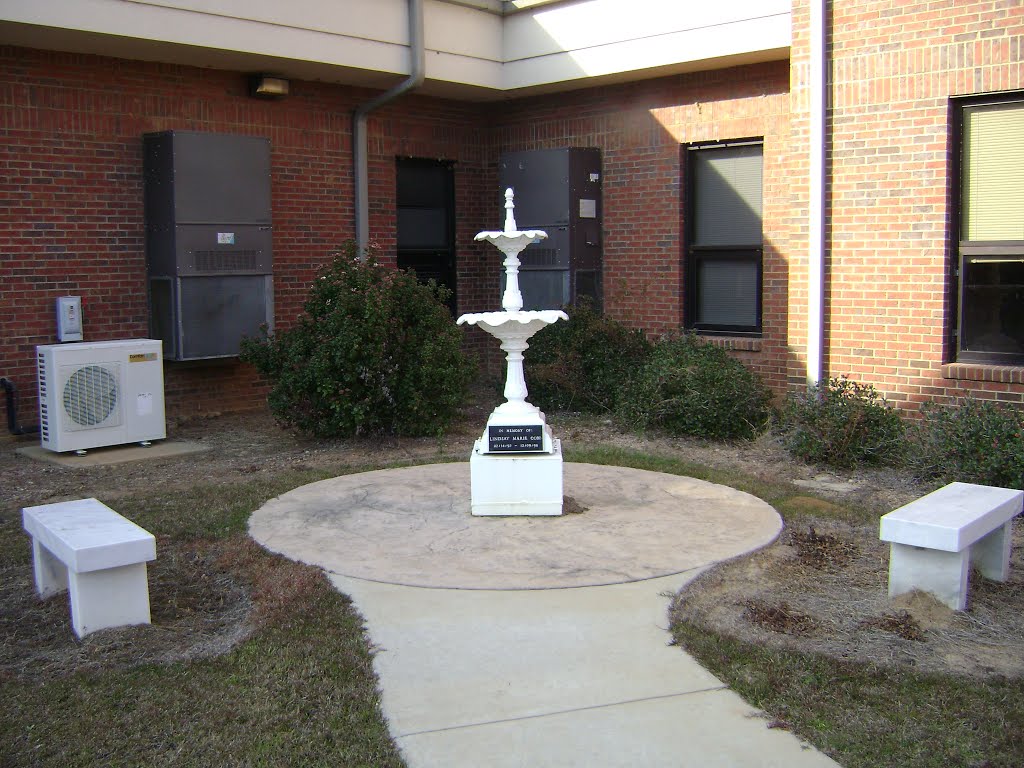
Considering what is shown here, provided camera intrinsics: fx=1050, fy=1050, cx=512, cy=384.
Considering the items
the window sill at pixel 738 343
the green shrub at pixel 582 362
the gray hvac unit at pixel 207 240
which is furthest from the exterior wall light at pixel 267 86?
the window sill at pixel 738 343

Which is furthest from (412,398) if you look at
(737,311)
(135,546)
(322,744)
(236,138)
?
(322,744)

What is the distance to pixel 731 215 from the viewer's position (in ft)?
37.7

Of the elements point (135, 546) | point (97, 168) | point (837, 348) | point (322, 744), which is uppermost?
point (97, 168)

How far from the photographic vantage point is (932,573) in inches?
207

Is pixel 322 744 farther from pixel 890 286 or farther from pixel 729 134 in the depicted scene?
pixel 729 134

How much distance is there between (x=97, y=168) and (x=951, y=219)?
7920 mm

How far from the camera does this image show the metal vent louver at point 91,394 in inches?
365

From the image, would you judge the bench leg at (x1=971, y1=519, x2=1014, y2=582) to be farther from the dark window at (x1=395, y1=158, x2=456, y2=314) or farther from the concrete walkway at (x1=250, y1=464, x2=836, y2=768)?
the dark window at (x1=395, y1=158, x2=456, y2=314)

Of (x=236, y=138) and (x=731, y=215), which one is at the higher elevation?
(x=236, y=138)

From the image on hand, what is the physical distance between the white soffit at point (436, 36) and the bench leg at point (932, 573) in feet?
21.0

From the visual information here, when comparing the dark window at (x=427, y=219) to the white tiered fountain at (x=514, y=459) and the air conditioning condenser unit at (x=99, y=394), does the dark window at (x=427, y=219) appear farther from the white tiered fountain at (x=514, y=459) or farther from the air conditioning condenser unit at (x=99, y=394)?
the white tiered fountain at (x=514, y=459)

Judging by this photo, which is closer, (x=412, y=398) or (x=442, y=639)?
(x=442, y=639)

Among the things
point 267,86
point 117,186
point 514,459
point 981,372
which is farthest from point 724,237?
point 117,186

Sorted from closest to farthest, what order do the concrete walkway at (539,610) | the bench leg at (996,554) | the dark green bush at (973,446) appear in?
the concrete walkway at (539,610), the bench leg at (996,554), the dark green bush at (973,446)
